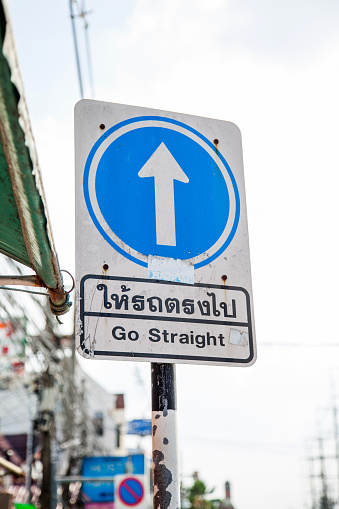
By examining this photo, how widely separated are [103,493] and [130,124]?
53.2 feet

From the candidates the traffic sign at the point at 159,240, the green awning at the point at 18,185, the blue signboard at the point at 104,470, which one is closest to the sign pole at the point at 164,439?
the traffic sign at the point at 159,240

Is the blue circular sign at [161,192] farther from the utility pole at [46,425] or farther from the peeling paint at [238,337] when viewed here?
the utility pole at [46,425]

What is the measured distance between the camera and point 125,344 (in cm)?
194

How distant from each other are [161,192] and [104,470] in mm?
15327

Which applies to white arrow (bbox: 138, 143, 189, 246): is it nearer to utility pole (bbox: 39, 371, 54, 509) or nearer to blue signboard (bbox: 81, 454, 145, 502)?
utility pole (bbox: 39, 371, 54, 509)

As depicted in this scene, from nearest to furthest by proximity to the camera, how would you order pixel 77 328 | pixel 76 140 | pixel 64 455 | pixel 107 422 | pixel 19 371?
pixel 77 328, pixel 76 140, pixel 19 371, pixel 64 455, pixel 107 422

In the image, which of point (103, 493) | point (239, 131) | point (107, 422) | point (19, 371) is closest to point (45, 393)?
point (19, 371)

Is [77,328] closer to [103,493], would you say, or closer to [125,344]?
[125,344]

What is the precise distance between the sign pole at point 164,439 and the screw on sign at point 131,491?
7896 millimetres

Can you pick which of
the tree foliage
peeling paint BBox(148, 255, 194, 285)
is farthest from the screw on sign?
the tree foliage

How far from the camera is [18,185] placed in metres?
1.68

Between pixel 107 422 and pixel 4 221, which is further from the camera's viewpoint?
pixel 107 422

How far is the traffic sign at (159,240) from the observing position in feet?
6.49

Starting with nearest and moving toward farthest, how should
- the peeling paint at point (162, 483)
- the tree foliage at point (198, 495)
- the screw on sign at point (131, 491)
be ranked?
the peeling paint at point (162, 483)
the screw on sign at point (131, 491)
the tree foliage at point (198, 495)
